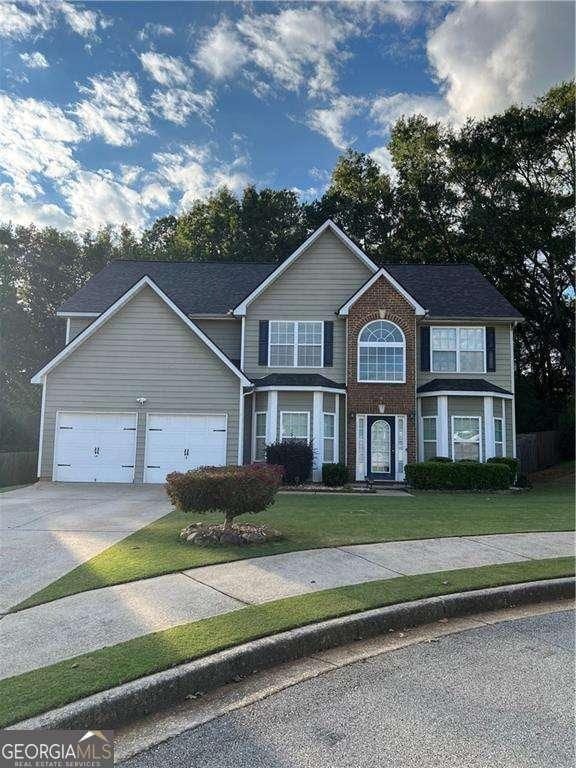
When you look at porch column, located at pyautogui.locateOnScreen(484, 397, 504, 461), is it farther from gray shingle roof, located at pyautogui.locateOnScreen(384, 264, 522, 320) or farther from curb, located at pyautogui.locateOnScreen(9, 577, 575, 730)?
curb, located at pyautogui.locateOnScreen(9, 577, 575, 730)

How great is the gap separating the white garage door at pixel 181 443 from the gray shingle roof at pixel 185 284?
16.4ft

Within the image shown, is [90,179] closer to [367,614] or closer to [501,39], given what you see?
[501,39]

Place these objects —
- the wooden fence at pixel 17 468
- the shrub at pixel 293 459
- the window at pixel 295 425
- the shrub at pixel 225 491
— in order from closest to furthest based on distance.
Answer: the shrub at pixel 225 491, the shrub at pixel 293 459, the window at pixel 295 425, the wooden fence at pixel 17 468

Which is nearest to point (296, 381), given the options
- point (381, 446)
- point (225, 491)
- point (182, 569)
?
point (381, 446)

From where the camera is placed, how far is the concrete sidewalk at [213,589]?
456 cm

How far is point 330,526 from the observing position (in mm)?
9734

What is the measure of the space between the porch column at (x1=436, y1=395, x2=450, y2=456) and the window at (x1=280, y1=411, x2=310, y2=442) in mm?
4718

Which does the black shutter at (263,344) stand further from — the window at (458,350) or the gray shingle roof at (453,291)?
the window at (458,350)

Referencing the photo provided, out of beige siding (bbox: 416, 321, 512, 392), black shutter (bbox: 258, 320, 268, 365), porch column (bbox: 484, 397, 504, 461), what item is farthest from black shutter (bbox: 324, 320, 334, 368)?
porch column (bbox: 484, 397, 504, 461)

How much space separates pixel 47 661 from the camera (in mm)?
4109

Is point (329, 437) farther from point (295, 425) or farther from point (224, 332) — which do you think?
point (224, 332)

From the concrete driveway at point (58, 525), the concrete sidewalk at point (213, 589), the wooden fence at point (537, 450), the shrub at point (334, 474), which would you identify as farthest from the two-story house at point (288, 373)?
the concrete sidewalk at point (213, 589)

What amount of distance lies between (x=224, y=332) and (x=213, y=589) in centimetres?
1574

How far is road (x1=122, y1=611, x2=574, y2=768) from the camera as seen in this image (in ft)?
10.1
